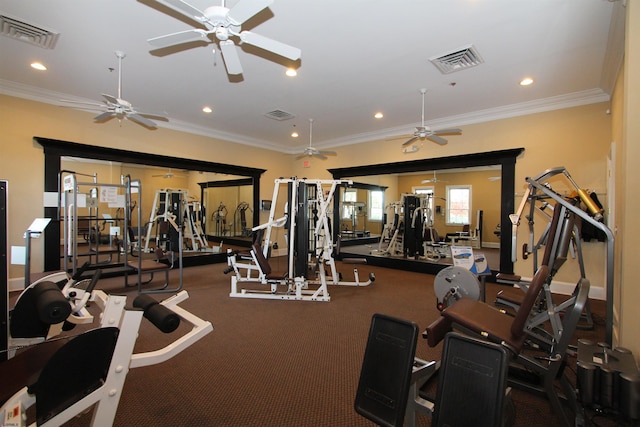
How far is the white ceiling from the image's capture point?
279cm

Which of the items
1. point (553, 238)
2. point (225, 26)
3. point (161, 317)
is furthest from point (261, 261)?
point (553, 238)

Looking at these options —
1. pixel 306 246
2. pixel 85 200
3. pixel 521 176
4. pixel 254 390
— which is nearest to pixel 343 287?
pixel 306 246

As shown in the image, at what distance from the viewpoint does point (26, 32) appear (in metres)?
3.12

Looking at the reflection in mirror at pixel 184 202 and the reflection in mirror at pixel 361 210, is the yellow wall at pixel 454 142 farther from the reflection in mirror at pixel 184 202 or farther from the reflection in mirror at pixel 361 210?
the reflection in mirror at pixel 361 210

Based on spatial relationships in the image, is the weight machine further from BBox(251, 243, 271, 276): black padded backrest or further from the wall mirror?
the wall mirror

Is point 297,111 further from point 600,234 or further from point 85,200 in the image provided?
point 600,234

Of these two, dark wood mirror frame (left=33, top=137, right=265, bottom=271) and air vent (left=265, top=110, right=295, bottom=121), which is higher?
air vent (left=265, top=110, right=295, bottom=121)

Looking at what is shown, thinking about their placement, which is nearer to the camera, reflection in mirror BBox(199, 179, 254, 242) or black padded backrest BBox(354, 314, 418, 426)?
black padded backrest BBox(354, 314, 418, 426)

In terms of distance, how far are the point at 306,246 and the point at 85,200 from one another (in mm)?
3464

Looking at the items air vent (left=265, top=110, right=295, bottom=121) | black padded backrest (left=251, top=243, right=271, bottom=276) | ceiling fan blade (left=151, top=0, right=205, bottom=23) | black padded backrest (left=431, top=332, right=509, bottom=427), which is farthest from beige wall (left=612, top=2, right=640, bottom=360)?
air vent (left=265, top=110, right=295, bottom=121)

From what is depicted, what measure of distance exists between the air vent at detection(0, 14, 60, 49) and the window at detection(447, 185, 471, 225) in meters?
9.36

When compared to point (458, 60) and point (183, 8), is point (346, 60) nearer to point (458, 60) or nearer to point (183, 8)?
point (458, 60)

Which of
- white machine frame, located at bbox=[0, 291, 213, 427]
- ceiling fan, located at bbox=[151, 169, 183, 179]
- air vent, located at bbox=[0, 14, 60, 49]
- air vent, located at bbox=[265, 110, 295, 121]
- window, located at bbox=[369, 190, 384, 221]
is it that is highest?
air vent, located at bbox=[265, 110, 295, 121]

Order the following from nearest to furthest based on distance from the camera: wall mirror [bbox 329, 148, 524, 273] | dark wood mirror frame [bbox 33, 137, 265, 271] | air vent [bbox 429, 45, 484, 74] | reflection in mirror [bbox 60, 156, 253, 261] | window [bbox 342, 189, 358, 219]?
air vent [bbox 429, 45, 484, 74]
dark wood mirror frame [bbox 33, 137, 265, 271]
reflection in mirror [bbox 60, 156, 253, 261]
wall mirror [bbox 329, 148, 524, 273]
window [bbox 342, 189, 358, 219]
